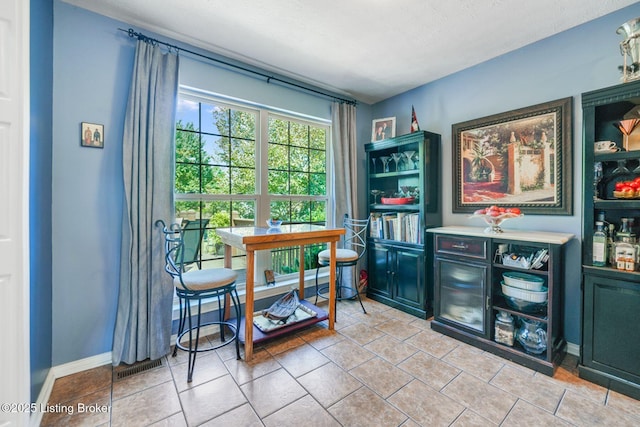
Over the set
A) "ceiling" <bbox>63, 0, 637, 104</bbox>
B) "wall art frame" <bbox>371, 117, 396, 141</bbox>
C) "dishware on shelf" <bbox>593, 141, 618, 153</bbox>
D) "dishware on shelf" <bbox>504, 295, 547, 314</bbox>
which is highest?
"ceiling" <bbox>63, 0, 637, 104</bbox>

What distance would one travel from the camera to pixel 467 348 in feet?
7.12

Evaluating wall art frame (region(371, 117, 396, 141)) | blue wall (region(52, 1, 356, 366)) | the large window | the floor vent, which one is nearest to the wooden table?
the large window

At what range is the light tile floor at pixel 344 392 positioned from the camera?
144cm

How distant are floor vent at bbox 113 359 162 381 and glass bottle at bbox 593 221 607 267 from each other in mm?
3100

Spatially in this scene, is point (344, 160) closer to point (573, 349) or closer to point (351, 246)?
point (351, 246)

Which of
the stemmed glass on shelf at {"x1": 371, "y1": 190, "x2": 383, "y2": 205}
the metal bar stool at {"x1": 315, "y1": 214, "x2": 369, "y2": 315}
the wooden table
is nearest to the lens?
the wooden table

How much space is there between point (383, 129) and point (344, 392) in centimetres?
279

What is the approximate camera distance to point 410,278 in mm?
2830

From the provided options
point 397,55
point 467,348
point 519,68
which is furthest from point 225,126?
point 467,348

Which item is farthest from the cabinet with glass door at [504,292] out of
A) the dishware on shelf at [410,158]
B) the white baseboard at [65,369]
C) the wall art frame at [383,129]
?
the white baseboard at [65,369]

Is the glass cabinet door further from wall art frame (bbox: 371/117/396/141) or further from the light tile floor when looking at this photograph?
wall art frame (bbox: 371/117/396/141)

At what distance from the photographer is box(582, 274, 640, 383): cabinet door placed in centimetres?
159

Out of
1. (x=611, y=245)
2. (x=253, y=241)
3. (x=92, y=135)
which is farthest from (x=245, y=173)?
(x=611, y=245)

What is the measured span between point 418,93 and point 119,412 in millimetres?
3821
